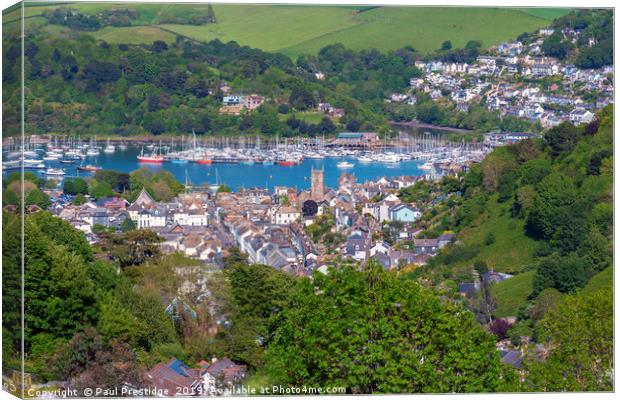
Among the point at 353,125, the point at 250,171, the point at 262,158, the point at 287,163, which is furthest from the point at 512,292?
the point at 262,158

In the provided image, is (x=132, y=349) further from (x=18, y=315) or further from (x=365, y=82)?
(x=365, y=82)

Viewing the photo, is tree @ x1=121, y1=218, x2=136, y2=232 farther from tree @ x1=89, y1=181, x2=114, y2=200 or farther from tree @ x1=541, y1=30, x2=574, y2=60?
tree @ x1=541, y1=30, x2=574, y2=60

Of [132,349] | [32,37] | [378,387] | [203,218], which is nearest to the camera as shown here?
[378,387]

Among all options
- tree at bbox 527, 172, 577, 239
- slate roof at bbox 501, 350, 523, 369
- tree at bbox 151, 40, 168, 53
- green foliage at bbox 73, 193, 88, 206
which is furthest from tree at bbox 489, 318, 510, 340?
tree at bbox 151, 40, 168, 53

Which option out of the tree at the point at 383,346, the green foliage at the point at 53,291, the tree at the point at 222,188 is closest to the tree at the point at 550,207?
the tree at the point at 222,188

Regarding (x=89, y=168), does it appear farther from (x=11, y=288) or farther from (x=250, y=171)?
(x=11, y=288)

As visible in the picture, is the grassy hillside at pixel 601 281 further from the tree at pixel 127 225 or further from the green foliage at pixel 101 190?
the green foliage at pixel 101 190

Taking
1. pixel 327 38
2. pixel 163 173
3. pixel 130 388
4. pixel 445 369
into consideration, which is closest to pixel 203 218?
pixel 163 173
